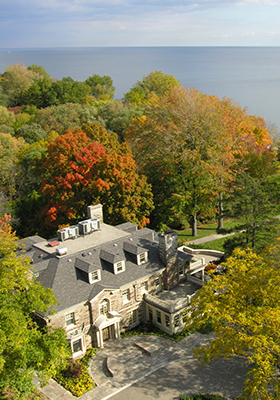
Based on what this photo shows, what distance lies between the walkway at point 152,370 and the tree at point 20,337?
3.92 metres

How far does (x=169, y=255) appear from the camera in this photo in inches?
1166

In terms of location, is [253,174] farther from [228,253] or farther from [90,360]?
[90,360]

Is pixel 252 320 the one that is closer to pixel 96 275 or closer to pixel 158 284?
pixel 158 284

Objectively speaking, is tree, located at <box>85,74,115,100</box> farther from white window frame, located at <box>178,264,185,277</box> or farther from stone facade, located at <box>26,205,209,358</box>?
white window frame, located at <box>178,264,185,277</box>

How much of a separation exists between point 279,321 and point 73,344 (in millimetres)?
14178

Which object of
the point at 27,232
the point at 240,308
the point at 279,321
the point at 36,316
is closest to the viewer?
the point at 279,321

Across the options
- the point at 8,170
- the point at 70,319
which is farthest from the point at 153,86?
the point at 70,319

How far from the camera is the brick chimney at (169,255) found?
29.4 metres

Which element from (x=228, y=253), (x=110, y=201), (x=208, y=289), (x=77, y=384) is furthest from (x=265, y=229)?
(x=77, y=384)

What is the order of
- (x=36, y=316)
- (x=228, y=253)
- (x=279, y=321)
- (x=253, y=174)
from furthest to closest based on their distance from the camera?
(x=253, y=174), (x=228, y=253), (x=36, y=316), (x=279, y=321)

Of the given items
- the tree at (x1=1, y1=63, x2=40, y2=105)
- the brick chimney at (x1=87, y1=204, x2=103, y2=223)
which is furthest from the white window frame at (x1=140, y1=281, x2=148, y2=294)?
the tree at (x1=1, y1=63, x2=40, y2=105)

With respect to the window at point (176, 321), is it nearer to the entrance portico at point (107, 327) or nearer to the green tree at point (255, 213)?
the entrance portico at point (107, 327)

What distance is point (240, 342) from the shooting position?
1881cm

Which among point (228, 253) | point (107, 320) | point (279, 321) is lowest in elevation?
point (107, 320)
